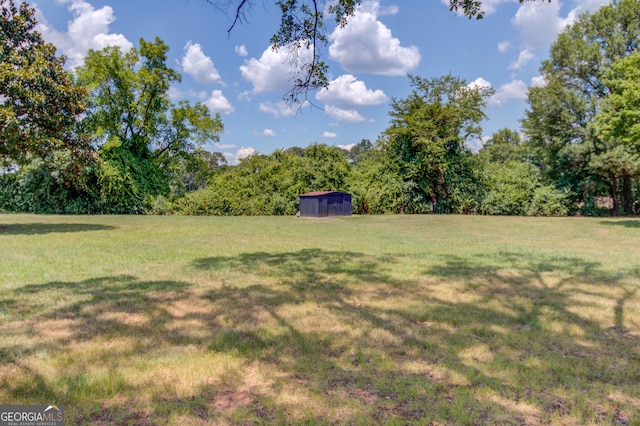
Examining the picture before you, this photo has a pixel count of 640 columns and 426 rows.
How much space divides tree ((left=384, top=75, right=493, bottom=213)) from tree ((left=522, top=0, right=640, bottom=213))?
13.4 feet

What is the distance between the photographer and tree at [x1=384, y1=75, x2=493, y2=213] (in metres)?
26.6

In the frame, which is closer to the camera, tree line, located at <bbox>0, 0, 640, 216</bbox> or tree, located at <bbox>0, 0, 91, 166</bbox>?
tree, located at <bbox>0, 0, 91, 166</bbox>

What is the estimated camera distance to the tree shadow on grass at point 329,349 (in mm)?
2482

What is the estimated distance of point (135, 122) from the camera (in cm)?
2992

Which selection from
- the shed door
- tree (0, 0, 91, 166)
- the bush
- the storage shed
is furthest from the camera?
the bush

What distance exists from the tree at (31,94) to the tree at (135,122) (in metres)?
12.2

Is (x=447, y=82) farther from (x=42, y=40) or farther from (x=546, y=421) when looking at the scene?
(x=546, y=421)

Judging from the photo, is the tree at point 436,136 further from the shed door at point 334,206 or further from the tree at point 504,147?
the tree at point 504,147

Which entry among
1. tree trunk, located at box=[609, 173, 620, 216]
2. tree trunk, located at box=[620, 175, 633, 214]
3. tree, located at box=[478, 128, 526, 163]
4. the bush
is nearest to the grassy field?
the bush

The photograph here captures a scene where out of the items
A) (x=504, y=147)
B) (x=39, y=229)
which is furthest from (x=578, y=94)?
(x=504, y=147)

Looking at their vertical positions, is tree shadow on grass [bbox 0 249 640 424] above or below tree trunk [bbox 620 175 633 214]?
below

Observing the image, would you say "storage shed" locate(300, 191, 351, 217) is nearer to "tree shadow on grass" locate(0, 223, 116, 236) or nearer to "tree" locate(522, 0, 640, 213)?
"tree shadow on grass" locate(0, 223, 116, 236)

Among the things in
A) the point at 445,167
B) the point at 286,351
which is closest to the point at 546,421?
the point at 286,351

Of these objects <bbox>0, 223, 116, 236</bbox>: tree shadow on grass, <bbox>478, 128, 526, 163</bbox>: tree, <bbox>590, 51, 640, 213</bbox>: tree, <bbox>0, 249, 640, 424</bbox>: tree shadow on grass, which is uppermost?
<bbox>478, 128, 526, 163</bbox>: tree
